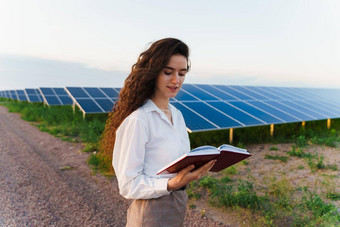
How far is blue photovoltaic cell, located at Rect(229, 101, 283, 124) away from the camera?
916 centimetres

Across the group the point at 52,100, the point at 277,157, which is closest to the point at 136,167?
the point at 277,157

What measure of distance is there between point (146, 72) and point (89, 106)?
10.5 metres

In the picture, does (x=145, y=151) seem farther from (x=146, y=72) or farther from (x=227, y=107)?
(x=227, y=107)

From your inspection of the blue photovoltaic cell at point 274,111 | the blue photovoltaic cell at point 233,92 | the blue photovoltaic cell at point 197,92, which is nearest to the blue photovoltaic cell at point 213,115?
the blue photovoltaic cell at point 197,92

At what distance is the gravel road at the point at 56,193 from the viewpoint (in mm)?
4230

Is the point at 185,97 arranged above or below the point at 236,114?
above

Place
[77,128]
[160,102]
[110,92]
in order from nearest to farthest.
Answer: [160,102], [77,128], [110,92]

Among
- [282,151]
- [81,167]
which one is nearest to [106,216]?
[81,167]

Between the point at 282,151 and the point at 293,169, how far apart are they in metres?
1.72

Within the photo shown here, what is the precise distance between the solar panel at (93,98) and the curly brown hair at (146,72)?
9530 millimetres

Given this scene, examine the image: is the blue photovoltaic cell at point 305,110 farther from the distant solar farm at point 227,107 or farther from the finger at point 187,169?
the finger at point 187,169

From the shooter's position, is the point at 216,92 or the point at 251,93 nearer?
the point at 216,92

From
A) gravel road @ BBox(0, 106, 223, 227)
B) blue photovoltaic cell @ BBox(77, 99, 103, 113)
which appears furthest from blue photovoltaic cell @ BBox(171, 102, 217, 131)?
blue photovoltaic cell @ BBox(77, 99, 103, 113)

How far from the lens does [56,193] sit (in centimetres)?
521
